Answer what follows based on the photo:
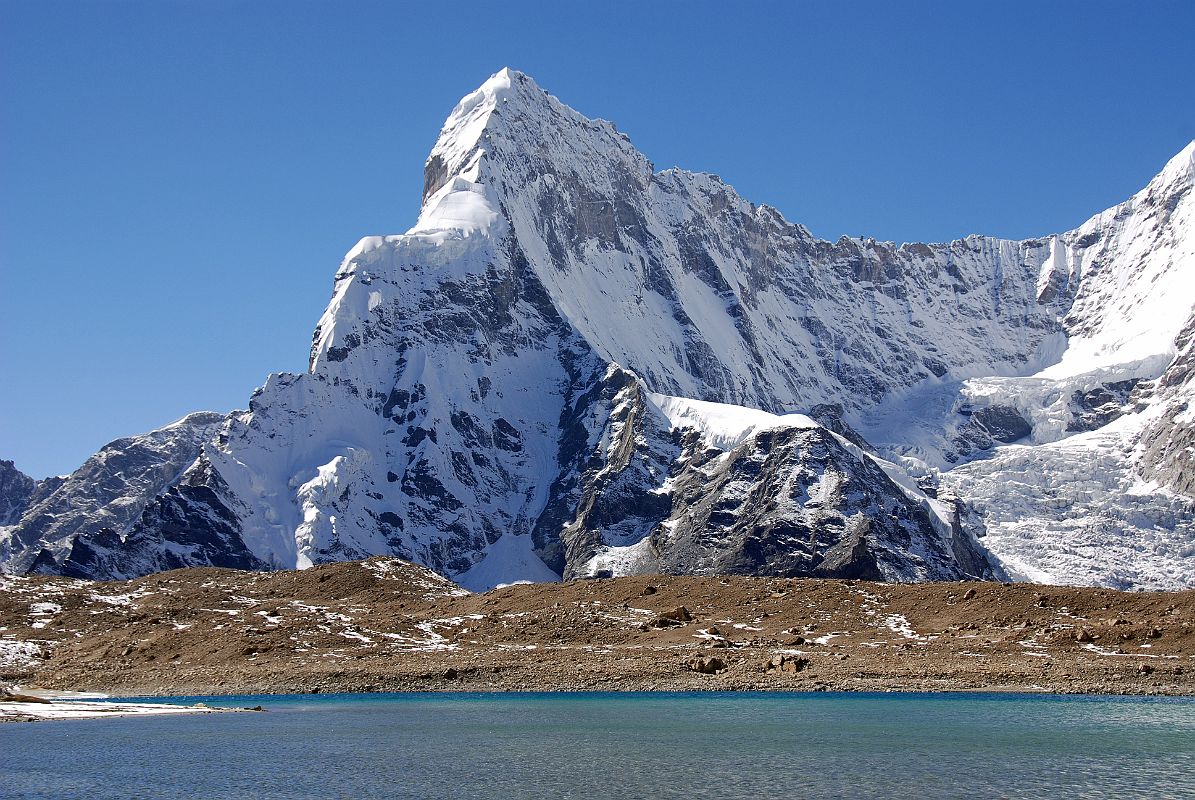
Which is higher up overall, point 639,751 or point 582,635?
point 582,635

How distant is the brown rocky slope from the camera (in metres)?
91.6

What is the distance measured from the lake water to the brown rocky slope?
420 inches

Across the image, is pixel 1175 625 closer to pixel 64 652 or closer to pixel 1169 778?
pixel 1169 778

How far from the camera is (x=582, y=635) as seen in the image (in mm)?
109125

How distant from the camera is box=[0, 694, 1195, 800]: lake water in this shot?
157 feet

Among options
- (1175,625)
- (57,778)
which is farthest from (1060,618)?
(57,778)

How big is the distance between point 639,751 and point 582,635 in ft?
170

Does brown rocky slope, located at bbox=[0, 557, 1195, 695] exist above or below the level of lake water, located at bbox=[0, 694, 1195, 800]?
above

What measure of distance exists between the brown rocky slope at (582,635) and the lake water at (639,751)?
1066 centimetres

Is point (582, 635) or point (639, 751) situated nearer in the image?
point (639, 751)

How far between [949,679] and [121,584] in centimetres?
8328

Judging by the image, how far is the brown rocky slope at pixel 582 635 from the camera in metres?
91.6

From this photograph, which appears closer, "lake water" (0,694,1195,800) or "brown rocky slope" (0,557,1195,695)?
"lake water" (0,694,1195,800)

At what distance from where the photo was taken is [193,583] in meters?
131
